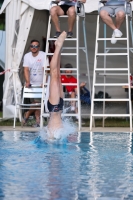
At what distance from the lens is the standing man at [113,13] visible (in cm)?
1240

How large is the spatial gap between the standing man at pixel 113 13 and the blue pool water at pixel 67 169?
8.55 feet

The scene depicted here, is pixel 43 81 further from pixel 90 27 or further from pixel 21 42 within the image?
pixel 90 27

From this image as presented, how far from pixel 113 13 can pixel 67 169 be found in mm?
6092

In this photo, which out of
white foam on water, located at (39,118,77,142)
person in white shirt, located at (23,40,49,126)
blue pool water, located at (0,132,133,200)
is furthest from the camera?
person in white shirt, located at (23,40,49,126)

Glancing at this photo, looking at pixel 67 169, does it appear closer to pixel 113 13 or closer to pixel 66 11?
pixel 66 11

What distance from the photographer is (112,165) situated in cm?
741

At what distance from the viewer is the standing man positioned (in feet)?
40.7

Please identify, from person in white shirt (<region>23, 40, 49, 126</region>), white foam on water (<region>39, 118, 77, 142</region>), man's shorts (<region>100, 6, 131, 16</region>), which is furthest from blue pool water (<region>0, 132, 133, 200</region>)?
person in white shirt (<region>23, 40, 49, 126</region>)

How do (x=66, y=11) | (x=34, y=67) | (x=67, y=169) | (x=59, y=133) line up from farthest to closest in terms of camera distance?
(x=34, y=67) < (x=66, y=11) < (x=59, y=133) < (x=67, y=169)

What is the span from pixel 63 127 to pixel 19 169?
2614mm

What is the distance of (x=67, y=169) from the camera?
7.11m

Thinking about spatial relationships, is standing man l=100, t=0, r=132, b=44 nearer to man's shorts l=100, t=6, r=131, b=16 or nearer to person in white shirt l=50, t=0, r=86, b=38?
man's shorts l=100, t=6, r=131, b=16

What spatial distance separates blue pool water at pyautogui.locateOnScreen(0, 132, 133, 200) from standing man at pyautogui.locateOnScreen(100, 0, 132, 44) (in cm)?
261

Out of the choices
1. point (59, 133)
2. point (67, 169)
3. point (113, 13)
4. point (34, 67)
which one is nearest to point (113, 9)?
point (113, 13)
